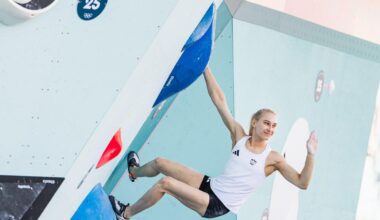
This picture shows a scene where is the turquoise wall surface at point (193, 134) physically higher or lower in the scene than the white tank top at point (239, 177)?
higher

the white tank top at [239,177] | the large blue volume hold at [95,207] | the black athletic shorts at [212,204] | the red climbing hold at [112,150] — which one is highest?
the white tank top at [239,177]

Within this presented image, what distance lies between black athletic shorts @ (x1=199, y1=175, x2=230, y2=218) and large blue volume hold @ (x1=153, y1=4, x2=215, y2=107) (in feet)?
2.19

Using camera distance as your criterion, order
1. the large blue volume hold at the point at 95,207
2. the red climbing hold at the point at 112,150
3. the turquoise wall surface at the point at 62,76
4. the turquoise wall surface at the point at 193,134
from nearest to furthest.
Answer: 1. the turquoise wall surface at the point at 62,76
2. the red climbing hold at the point at 112,150
3. the large blue volume hold at the point at 95,207
4. the turquoise wall surface at the point at 193,134

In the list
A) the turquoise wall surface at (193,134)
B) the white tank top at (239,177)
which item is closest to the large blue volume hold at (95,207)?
the white tank top at (239,177)

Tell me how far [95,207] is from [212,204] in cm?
79

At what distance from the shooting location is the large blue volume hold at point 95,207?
13.1 feet

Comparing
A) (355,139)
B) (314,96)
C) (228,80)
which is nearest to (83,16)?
(228,80)

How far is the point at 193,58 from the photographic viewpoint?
4.20 meters

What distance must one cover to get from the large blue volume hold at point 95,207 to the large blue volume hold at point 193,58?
→ 502 mm

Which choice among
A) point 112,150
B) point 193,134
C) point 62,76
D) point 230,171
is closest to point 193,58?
point 112,150

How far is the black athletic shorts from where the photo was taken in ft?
15.4

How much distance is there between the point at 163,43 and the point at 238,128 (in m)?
1.41

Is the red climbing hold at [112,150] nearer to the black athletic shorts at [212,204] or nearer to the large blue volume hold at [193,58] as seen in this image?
the large blue volume hold at [193,58]

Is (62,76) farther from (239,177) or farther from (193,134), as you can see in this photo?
(193,134)
